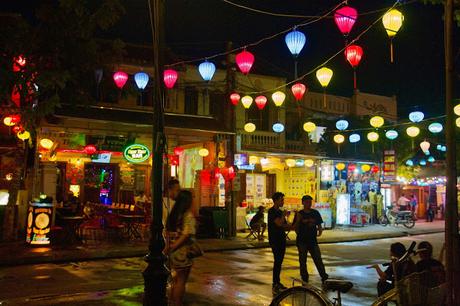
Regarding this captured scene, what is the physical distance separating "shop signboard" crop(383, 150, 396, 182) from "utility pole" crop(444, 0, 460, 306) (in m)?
22.1

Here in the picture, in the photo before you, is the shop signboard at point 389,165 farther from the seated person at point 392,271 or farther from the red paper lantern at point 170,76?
the seated person at point 392,271

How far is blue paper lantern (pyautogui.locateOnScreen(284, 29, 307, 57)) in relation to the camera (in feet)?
42.7

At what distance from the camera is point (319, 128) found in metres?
27.1

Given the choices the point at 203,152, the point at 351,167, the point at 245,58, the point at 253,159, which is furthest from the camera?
the point at 351,167

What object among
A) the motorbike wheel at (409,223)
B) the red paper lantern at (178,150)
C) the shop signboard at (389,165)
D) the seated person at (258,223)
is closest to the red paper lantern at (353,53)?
the seated person at (258,223)

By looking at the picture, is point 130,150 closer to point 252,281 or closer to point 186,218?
point 252,281

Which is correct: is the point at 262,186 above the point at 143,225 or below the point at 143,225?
above

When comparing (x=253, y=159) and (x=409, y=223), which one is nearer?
→ (x=253, y=159)

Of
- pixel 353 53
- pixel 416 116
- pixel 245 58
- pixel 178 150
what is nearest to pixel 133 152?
pixel 178 150

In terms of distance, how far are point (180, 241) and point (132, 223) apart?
12.1 metres

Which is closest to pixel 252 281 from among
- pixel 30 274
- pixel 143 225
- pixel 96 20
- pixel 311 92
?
pixel 30 274

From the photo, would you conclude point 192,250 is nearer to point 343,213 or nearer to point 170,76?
point 170,76

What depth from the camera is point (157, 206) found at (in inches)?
277

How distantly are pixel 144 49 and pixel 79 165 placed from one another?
21.1ft
